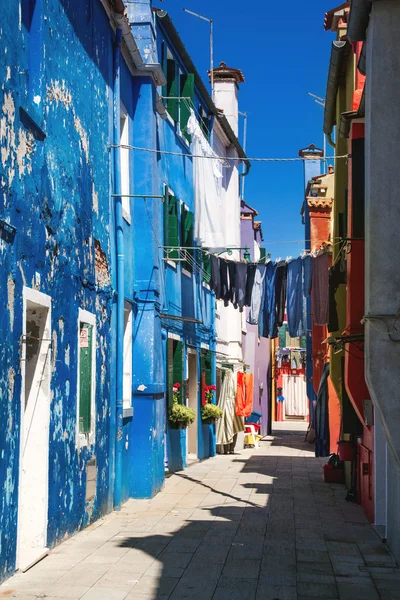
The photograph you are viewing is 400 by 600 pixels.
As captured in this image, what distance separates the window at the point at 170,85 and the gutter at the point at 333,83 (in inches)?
127

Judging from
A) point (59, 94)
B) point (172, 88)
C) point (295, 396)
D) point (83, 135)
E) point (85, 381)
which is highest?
point (172, 88)

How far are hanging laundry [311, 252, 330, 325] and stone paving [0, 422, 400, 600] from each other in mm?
3700

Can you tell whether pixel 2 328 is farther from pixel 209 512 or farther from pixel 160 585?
pixel 209 512

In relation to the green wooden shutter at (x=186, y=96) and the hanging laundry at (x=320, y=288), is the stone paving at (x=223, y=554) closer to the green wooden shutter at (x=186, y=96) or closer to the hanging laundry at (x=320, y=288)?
the hanging laundry at (x=320, y=288)

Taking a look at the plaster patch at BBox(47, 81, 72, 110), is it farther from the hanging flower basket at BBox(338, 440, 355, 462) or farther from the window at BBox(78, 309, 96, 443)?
the hanging flower basket at BBox(338, 440, 355, 462)

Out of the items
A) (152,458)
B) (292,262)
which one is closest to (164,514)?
(152,458)

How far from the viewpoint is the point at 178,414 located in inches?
671

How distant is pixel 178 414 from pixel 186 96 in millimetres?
7240

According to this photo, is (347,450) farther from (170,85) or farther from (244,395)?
(244,395)

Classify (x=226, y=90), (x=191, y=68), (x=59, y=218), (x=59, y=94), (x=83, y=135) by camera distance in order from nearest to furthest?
(x=59, y=218), (x=59, y=94), (x=83, y=135), (x=191, y=68), (x=226, y=90)

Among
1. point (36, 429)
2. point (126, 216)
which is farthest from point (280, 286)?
point (36, 429)

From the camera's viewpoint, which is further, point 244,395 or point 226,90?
point 226,90

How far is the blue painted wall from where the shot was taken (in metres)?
7.55

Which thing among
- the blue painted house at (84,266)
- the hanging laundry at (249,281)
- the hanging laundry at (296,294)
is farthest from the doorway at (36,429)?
the hanging laundry at (249,281)
